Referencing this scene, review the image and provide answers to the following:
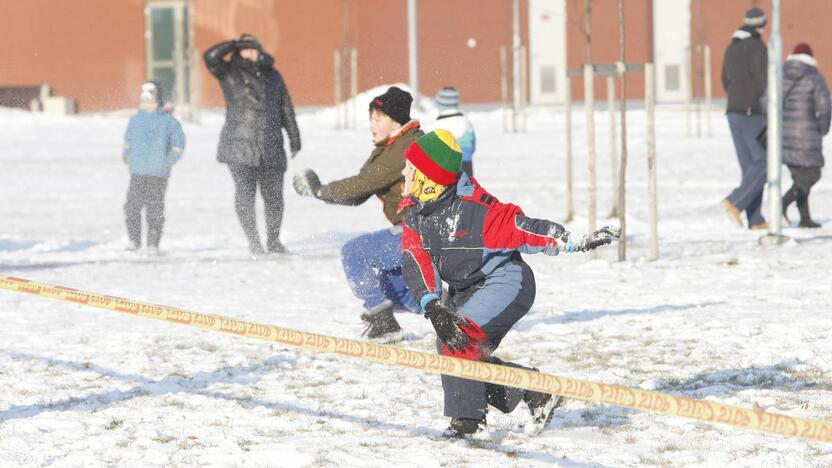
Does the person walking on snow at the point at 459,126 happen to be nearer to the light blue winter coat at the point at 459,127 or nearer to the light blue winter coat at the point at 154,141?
the light blue winter coat at the point at 459,127

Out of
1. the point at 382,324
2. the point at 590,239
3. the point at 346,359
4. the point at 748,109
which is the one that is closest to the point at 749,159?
the point at 748,109

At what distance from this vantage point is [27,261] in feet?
39.5

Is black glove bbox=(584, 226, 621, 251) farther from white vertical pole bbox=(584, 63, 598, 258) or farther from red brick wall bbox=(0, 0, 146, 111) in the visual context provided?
red brick wall bbox=(0, 0, 146, 111)

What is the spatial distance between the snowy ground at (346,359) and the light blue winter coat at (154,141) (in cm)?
82

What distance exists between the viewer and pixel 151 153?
1219 cm

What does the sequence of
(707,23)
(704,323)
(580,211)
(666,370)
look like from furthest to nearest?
(707,23) < (580,211) < (704,323) < (666,370)

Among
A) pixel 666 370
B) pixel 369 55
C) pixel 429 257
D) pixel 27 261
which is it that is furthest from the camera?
pixel 369 55

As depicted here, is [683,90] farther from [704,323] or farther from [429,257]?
[429,257]

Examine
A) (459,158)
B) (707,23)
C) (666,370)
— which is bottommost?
(666,370)

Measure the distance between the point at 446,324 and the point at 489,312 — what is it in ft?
1.05

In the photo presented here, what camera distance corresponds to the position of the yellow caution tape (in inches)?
142

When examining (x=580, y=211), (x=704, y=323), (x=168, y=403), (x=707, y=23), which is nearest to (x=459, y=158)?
(x=168, y=403)

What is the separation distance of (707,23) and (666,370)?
99.2 feet

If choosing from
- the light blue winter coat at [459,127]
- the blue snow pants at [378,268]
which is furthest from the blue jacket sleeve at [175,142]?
the blue snow pants at [378,268]
